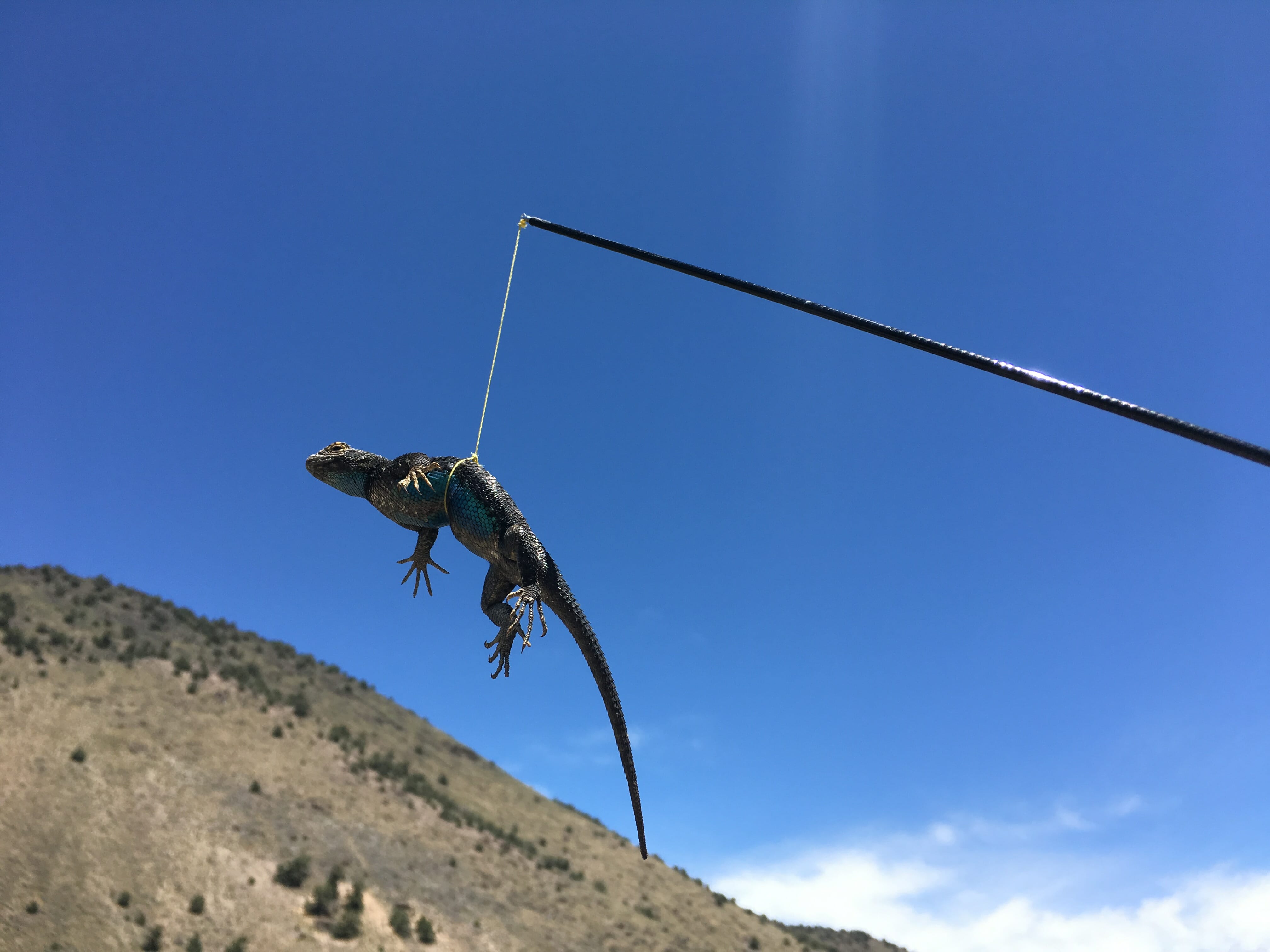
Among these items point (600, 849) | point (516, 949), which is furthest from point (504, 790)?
point (516, 949)

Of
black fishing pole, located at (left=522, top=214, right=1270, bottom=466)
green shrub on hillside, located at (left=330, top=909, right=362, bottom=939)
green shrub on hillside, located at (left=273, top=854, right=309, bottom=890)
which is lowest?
green shrub on hillside, located at (left=330, top=909, right=362, bottom=939)

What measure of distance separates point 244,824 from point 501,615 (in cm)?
3271

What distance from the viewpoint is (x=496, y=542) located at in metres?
5.98

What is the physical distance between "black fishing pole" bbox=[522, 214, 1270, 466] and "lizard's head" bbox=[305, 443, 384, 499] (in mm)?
3083

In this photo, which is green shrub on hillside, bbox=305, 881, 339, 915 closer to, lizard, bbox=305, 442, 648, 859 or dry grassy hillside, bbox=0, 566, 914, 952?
dry grassy hillside, bbox=0, 566, 914, 952

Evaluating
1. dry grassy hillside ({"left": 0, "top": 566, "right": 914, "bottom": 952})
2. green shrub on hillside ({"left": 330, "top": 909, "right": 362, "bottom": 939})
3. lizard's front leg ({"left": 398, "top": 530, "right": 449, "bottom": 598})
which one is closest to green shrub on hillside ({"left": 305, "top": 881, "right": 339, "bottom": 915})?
dry grassy hillside ({"left": 0, "top": 566, "right": 914, "bottom": 952})

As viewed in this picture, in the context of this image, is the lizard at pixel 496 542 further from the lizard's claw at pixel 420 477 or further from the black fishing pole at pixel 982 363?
the black fishing pole at pixel 982 363

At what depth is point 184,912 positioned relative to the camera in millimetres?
26484

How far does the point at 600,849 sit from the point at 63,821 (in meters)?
30.9

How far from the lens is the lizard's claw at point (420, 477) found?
6.24 meters

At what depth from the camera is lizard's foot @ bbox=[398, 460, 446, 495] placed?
20.5 feet

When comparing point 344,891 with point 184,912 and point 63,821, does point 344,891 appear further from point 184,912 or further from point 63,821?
point 63,821

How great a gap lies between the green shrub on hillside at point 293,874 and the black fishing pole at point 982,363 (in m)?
32.6

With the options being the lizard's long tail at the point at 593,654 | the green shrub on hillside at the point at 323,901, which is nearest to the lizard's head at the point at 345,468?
the lizard's long tail at the point at 593,654
